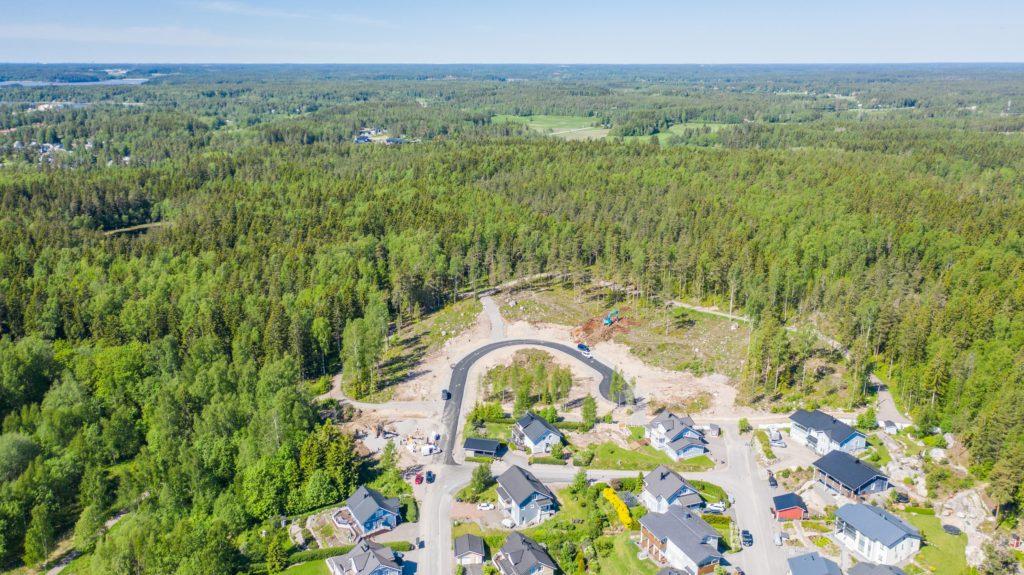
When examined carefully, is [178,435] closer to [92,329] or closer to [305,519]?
[305,519]

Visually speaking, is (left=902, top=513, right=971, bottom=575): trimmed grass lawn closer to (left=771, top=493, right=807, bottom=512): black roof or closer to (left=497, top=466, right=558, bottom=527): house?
(left=771, top=493, right=807, bottom=512): black roof

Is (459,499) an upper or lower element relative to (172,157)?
lower

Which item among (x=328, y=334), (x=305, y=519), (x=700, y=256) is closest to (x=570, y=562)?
(x=305, y=519)

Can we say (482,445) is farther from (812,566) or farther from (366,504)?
(812,566)

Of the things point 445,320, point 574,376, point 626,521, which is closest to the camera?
point 626,521

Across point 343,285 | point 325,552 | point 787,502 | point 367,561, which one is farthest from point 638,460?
point 343,285

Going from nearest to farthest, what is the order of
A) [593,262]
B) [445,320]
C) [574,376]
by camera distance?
[574,376]
[445,320]
[593,262]

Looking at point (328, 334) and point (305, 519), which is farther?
point (328, 334)
